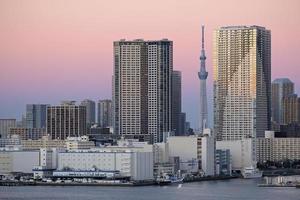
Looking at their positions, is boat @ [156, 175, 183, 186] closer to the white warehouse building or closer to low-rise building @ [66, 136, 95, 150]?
the white warehouse building

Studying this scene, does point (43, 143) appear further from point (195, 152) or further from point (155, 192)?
point (155, 192)

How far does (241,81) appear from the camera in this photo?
60781 millimetres

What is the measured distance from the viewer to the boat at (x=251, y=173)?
147 ft

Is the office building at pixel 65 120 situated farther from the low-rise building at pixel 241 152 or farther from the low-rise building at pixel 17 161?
the low-rise building at pixel 17 161

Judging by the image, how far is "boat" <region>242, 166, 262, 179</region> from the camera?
1763 inches

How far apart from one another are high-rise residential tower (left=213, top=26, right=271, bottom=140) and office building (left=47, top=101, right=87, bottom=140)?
261 inches

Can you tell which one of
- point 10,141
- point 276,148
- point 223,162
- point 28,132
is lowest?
point 223,162

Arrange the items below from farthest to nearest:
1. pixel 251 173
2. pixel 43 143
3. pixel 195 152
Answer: pixel 43 143, pixel 251 173, pixel 195 152

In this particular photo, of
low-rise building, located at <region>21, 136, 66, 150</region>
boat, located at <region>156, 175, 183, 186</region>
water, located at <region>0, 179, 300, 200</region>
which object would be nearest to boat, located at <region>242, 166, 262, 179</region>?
boat, located at <region>156, 175, 183, 186</region>

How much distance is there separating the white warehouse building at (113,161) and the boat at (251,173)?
5.85 metres

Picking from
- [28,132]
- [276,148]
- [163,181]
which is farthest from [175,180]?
[28,132]

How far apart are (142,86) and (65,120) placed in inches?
213

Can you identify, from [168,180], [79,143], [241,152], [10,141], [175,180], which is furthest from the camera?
[10,141]

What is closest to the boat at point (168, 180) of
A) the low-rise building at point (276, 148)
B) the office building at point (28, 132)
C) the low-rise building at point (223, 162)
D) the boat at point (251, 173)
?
the low-rise building at point (223, 162)
